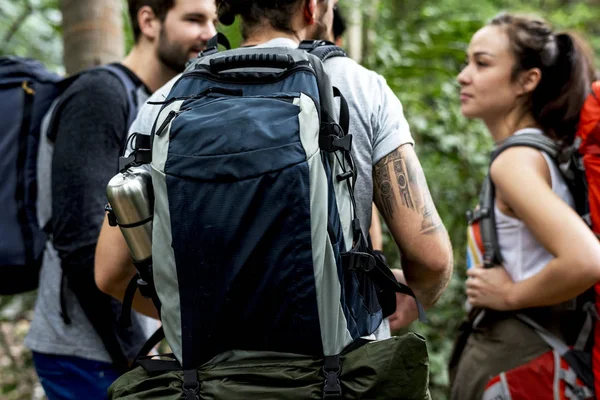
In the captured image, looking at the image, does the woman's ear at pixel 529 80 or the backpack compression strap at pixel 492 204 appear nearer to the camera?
the backpack compression strap at pixel 492 204

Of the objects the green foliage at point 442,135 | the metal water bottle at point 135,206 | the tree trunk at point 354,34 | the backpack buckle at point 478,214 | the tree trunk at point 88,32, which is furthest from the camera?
the tree trunk at point 354,34

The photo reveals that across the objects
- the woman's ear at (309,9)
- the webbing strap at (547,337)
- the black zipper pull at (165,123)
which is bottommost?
the webbing strap at (547,337)

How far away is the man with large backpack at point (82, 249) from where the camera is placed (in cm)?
233

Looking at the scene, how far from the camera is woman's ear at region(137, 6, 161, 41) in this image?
290cm

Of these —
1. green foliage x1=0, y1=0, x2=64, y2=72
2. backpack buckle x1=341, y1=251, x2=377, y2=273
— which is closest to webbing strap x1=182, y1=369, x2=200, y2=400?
backpack buckle x1=341, y1=251, x2=377, y2=273

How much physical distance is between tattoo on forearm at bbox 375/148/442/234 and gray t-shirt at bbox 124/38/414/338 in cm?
2

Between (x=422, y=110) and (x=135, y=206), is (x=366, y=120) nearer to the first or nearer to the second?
(x=135, y=206)

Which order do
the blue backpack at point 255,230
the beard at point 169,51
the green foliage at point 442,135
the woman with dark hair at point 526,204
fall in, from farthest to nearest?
the green foliage at point 442,135
the beard at point 169,51
the woman with dark hair at point 526,204
the blue backpack at point 255,230

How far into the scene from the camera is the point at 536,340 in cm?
255

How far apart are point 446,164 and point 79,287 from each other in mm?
3226

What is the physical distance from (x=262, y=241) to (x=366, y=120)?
0.50 metres

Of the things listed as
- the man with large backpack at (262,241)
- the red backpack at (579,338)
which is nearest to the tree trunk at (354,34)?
the red backpack at (579,338)

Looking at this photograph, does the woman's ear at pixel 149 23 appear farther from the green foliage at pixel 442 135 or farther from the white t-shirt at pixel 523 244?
the green foliage at pixel 442 135

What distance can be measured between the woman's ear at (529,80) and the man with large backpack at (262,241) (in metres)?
1.56
